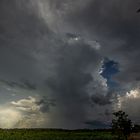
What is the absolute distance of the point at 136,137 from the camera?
6819cm

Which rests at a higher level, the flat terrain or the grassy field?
the grassy field

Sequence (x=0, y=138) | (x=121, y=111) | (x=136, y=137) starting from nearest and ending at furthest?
(x=121, y=111) → (x=136, y=137) → (x=0, y=138)

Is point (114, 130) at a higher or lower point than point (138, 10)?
lower

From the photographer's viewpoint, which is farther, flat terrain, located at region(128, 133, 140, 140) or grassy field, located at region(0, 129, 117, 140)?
grassy field, located at region(0, 129, 117, 140)

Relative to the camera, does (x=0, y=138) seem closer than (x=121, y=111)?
No

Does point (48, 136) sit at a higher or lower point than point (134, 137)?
higher

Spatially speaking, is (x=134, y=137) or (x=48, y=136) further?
(x=48, y=136)

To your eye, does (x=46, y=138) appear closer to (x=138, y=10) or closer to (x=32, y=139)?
(x=32, y=139)

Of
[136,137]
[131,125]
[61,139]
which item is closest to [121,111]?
[131,125]

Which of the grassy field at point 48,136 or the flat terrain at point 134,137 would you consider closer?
the flat terrain at point 134,137

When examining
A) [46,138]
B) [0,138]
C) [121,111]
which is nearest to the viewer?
[121,111]

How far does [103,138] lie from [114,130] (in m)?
25.1

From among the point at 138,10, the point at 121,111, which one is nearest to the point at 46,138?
the point at 121,111

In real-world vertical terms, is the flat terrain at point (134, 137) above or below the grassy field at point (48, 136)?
below
